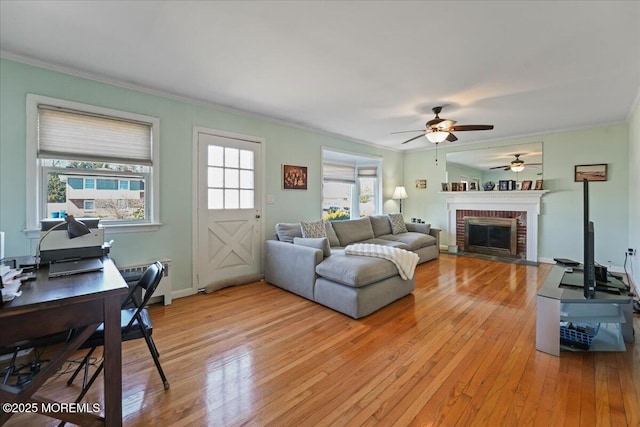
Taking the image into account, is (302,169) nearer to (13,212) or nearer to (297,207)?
(297,207)

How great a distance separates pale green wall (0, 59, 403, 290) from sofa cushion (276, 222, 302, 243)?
0.33 meters

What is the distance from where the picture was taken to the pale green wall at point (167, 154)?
240cm

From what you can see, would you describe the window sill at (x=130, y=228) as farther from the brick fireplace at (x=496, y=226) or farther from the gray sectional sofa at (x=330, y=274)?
the brick fireplace at (x=496, y=226)

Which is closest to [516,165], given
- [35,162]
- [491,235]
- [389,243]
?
[491,235]

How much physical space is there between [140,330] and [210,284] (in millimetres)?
1945

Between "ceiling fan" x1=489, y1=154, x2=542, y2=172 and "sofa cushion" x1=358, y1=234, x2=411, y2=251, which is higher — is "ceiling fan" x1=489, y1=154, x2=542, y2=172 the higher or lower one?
the higher one

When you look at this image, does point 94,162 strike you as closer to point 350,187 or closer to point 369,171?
point 350,187

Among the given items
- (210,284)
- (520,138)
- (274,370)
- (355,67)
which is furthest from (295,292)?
(520,138)

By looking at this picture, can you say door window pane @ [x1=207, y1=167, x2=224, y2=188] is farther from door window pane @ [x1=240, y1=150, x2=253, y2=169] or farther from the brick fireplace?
the brick fireplace

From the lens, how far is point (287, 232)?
3984 millimetres

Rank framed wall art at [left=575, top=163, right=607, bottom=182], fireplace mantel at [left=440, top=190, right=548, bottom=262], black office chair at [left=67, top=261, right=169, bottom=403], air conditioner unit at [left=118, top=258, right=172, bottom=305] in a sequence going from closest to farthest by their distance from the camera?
black office chair at [left=67, top=261, right=169, bottom=403], air conditioner unit at [left=118, top=258, right=172, bottom=305], framed wall art at [left=575, top=163, right=607, bottom=182], fireplace mantel at [left=440, top=190, right=548, bottom=262]

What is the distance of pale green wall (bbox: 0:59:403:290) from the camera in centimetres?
240

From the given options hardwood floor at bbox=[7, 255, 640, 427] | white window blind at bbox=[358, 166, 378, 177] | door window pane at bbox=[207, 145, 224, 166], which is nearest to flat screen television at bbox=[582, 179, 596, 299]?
hardwood floor at bbox=[7, 255, 640, 427]

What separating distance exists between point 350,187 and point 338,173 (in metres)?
0.52
